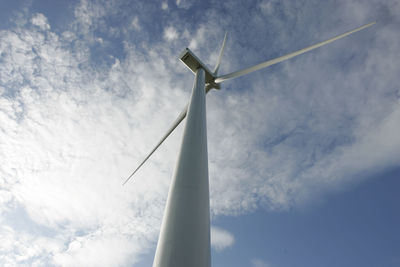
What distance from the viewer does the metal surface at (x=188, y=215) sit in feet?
13.8

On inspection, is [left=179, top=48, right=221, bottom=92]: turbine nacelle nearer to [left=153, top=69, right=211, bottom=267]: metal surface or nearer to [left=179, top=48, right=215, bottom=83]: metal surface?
[left=179, top=48, right=215, bottom=83]: metal surface

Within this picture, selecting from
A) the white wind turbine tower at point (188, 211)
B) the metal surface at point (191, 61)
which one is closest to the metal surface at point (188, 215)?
the white wind turbine tower at point (188, 211)

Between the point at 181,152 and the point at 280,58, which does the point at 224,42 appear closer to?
the point at 280,58

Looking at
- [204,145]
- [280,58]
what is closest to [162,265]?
[204,145]

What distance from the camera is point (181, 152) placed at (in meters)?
6.45

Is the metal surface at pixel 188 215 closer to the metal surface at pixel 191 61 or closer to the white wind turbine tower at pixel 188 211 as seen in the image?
the white wind turbine tower at pixel 188 211

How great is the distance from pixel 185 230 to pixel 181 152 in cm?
242

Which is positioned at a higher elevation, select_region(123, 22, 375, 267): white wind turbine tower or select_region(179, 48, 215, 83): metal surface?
select_region(179, 48, 215, 83): metal surface

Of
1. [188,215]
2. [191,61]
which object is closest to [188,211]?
[188,215]

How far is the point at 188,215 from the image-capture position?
475 centimetres

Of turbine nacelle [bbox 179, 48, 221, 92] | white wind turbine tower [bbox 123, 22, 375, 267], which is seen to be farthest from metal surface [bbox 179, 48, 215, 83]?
white wind turbine tower [bbox 123, 22, 375, 267]

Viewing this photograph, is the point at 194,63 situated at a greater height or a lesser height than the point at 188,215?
greater

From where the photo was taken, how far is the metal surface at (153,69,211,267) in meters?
4.21

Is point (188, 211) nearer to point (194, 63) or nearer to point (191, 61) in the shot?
point (194, 63)
